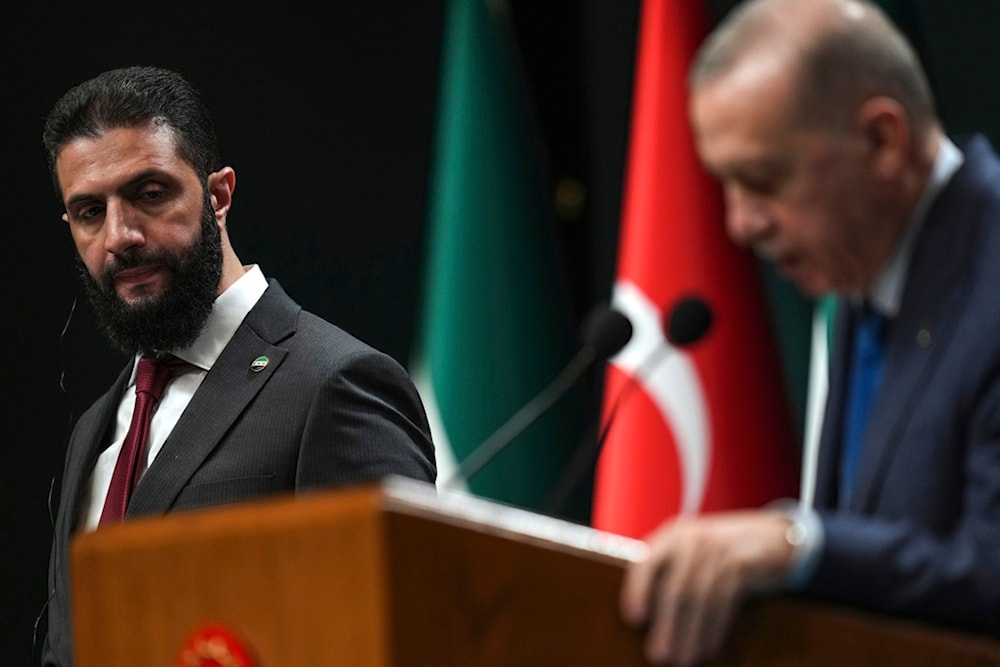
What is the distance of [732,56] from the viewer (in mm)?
1626

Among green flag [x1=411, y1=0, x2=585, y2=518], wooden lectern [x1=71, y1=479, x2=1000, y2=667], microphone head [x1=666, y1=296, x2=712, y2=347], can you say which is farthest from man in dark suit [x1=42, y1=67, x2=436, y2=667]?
wooden lectern [x1=71, y1=479, x2=1000, y2=667]

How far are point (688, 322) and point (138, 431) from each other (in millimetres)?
1158

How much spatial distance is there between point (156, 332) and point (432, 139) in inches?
70.6

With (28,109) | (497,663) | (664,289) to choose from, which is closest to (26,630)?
(28,109)

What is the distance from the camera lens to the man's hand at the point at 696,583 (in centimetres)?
132

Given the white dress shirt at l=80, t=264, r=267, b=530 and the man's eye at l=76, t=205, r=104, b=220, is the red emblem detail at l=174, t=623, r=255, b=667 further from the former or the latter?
the man's eye at l=76, t=205, r=104, b=220

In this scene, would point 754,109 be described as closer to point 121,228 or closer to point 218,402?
point 218,402

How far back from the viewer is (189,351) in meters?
3.07

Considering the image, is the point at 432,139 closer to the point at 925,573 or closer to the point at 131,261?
the point at 131,261

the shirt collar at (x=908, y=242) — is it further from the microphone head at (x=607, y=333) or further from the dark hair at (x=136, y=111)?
the dark hair at (x=136, y=111)

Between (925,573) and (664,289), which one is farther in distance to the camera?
(664,289)

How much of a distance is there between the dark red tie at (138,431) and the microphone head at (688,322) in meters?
1.10

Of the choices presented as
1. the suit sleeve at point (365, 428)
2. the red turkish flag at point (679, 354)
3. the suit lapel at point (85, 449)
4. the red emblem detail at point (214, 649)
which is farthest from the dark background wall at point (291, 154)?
the red emblem detail at point (214, 649)

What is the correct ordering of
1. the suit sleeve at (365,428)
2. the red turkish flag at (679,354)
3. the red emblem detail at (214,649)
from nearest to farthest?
1. the red emblem detail at (214,649)
2. the suit sleeve at (365,428)
3. the red turkish flag at (679,354)
